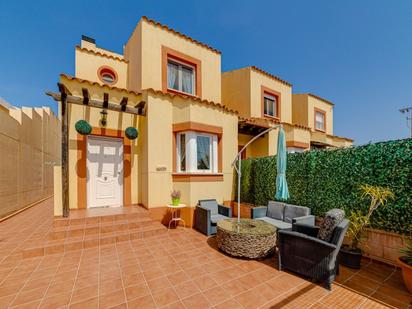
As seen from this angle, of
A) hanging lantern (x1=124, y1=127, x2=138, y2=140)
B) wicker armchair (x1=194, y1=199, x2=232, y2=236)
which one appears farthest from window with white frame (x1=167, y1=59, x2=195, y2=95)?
wicker armchair (x1=194, y1=199, x2=232, y2=236)

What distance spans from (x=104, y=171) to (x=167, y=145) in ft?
9.89

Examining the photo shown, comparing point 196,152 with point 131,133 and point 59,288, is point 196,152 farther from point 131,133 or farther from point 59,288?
point 59,288

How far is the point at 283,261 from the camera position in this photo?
4.39m

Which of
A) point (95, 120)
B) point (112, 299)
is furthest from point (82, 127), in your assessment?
point (112, 299)

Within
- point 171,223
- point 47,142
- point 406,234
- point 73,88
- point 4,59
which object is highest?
point 4,59

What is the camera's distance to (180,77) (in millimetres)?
9758

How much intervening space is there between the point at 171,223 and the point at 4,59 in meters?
10.9

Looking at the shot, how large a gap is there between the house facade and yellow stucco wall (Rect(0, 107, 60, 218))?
4.34 m

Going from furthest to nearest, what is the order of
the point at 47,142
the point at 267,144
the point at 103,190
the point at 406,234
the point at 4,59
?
the point at 47,142 → the point at 267,144 → the point at 4,59 → the point at 103,190 → the point at 406,234

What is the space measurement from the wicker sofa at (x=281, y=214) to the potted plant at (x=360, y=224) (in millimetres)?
1134

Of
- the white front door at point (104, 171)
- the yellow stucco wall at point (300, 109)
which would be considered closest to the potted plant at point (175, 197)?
the white front door at point (104, 171)

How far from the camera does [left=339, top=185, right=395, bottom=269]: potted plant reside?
14.6 ft

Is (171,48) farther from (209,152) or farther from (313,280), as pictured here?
(313,280)

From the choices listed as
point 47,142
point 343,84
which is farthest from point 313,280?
point 47,142
